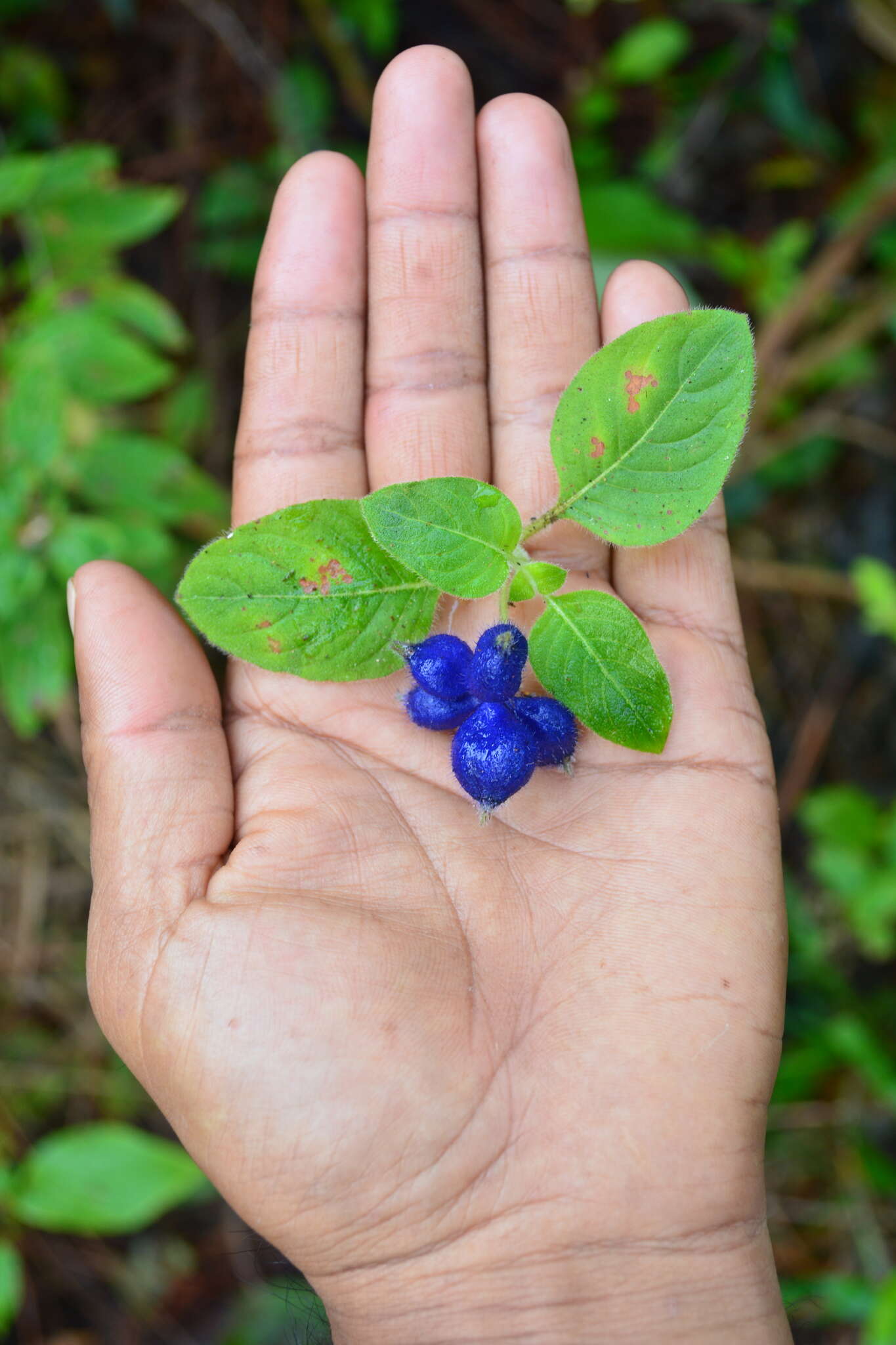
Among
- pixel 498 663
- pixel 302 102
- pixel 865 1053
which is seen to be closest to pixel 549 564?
pixel 498 663

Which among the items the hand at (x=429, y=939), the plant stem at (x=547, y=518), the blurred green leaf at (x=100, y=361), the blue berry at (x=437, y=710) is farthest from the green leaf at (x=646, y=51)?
the blue berry at (x=437, y=710)

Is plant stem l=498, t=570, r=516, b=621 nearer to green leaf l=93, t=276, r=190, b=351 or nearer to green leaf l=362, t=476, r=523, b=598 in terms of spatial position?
green leaf l=362, t=476, r=523, b=598

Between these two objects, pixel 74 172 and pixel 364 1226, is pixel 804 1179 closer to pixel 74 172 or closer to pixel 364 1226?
pixel 364 1226

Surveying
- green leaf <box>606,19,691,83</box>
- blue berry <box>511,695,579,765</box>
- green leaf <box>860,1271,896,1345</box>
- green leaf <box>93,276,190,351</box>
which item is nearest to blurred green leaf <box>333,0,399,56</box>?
green leaf <box>606,19,691,83</box>

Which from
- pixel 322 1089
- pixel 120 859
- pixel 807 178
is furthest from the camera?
pixel 807 178

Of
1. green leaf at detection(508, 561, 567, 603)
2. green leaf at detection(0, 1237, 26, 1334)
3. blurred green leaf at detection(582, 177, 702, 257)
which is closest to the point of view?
green leaf at detection(508, 561, 567, 603)

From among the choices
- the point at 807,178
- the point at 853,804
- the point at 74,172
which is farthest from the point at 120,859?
the point at 807,178

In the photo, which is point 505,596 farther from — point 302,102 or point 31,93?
point 31,93
